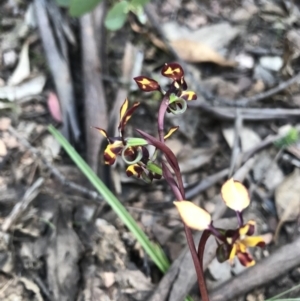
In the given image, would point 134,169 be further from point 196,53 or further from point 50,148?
point 196,53

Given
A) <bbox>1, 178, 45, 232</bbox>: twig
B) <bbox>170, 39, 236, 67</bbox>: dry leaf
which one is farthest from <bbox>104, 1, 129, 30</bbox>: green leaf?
<bbox>1, 178, 45, 232</bbox>: twig

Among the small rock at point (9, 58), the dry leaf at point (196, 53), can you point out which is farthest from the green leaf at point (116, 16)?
the small rock at point (9, 58)

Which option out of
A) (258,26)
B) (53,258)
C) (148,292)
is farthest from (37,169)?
(258,26)

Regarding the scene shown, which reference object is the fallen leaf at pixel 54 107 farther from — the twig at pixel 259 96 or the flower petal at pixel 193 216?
the flower petal at pixel 193 216

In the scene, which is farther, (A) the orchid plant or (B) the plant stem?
(B) the plant stem

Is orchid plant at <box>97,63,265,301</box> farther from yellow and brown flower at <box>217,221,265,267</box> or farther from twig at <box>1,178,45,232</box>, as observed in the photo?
twig at <box>1,178,45,232</box>

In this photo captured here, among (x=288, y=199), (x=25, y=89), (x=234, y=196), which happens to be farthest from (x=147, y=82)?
(x=25, y=89)

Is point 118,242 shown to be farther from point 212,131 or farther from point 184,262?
point 212,131
